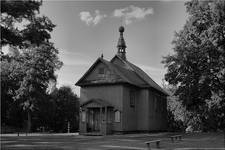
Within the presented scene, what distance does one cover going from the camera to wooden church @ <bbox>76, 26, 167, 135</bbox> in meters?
36.4

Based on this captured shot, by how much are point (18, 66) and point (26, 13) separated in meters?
34.7

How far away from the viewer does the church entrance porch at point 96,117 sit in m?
35.6

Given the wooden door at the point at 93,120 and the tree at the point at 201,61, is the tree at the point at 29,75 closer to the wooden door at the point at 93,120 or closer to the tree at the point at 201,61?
the wooden door at the point at 93,120

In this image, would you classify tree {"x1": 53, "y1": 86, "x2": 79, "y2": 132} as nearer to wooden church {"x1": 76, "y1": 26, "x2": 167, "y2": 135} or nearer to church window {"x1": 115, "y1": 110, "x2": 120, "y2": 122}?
wooden church {"x1": 76, "y1": 26, "x2": 167, "y2": 135}

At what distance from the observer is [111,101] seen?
36875 mm

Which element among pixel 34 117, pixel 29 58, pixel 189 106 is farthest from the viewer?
pixel 34 117

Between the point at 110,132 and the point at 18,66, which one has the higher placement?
the point at 18,66

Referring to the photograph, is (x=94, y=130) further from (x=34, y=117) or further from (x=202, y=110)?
(x=34, y=117)

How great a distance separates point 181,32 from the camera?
39.6 metres

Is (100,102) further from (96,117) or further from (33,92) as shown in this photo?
(33,92)

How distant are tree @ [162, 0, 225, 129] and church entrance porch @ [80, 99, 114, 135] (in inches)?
295

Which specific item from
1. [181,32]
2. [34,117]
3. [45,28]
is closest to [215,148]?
[45,28]

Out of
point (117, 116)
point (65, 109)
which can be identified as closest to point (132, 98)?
point (117, 116)

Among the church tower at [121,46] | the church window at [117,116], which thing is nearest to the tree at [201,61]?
the church window at [117,116]
